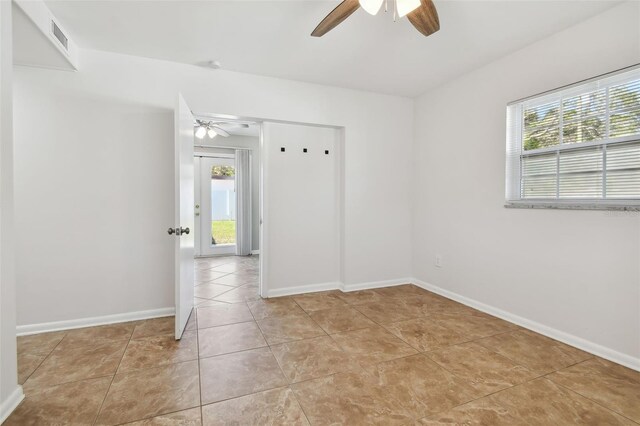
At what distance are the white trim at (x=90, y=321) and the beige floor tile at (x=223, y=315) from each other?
0.35 m

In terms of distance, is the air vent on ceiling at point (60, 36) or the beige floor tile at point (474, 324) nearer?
the air vent on ceiling at point (60, 36)

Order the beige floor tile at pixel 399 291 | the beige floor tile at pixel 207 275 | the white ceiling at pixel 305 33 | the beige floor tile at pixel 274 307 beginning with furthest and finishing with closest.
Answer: the beige floor tile at pixel 207 275 → the beige floor tile at pixel 399 291 → the beige floor tile at pixel 274 307 → the white ceiling at pixel 305 33

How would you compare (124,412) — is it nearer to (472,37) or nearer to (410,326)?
(410,326)

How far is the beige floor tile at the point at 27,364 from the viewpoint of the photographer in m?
1.93

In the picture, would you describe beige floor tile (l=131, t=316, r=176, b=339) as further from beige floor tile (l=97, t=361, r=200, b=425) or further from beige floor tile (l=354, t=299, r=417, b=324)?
beige floor tile (l=354, t=299, r=417, b=324)

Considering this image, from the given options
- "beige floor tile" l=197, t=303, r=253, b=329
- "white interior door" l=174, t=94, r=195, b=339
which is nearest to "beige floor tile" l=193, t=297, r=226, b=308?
"beige floor tile" l=197, t=303, r=253, b=329

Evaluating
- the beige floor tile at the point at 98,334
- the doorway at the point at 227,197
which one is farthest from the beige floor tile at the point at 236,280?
the beige floor tile at the point at 98,334

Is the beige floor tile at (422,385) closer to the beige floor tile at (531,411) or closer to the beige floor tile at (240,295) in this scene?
the beige floor tile at (531,411)

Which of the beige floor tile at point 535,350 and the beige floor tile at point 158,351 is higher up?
the beige floor tile at point 535,350

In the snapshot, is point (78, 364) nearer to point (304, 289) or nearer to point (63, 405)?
point (63, 405)

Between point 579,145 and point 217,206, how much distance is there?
19.6ft

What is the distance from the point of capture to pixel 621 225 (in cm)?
211

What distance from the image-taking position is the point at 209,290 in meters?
3.93

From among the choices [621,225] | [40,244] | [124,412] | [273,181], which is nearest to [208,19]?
[273,181]
